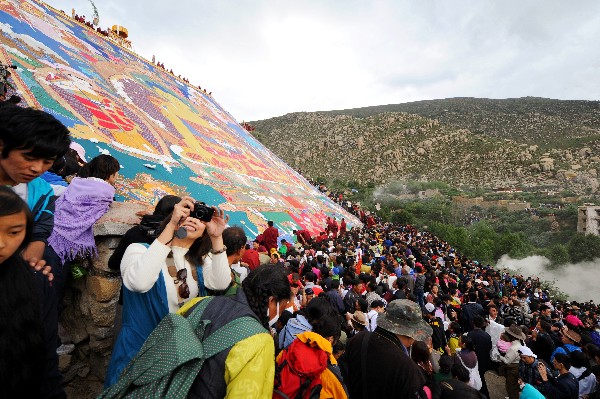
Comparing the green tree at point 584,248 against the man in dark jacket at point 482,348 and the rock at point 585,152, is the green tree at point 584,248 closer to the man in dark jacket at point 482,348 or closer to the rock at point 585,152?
the rock at point 585,152

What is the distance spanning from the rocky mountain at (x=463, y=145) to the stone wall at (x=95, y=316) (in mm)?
35995

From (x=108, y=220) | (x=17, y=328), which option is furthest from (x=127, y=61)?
(x=17, y=328)

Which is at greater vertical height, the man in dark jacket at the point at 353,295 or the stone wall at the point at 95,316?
the stone wall at the point at 95,316

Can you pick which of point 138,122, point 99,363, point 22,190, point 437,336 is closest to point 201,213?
point 22,190

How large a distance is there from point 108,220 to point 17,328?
67.0 inches

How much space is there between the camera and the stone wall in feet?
8.68

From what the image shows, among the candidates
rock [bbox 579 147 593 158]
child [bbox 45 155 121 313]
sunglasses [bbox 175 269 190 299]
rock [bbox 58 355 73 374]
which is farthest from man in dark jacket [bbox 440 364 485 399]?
rock [bbox 579 147 593 158]

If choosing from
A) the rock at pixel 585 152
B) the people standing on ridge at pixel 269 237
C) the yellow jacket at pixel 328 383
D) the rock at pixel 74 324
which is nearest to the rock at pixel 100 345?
the rock at pixel 74 324

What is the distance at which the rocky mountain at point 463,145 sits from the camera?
153 ft

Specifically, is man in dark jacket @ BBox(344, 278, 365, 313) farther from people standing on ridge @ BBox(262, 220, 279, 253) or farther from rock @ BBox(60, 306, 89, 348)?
people standing on ridge @ BBox(262, 220, 279, 253)

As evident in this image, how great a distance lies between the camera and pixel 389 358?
6.76 ft

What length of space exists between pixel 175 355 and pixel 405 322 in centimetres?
155

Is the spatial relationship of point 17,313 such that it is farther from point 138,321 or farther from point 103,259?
point 103,259

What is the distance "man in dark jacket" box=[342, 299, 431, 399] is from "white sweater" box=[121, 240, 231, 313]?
1.03m
